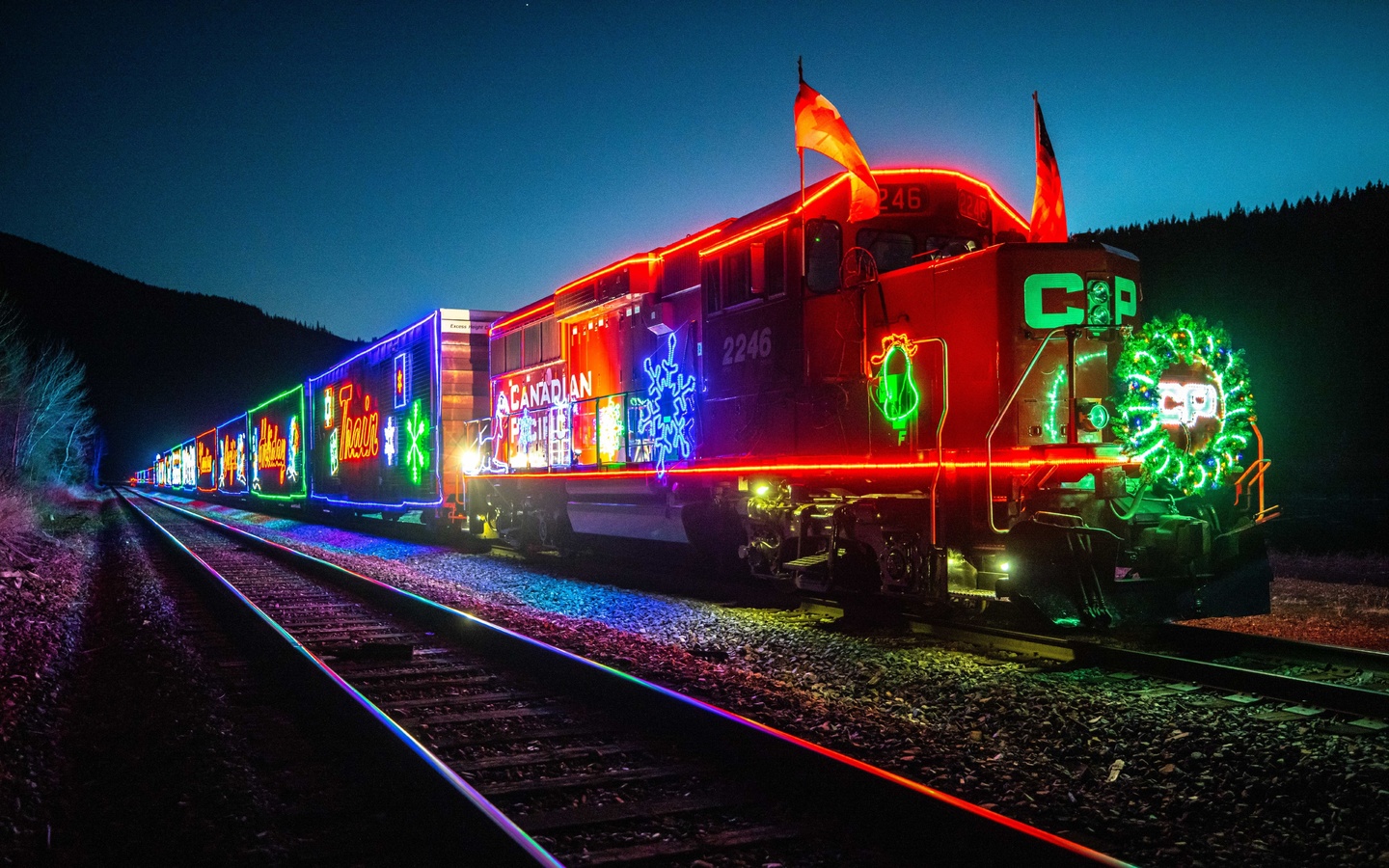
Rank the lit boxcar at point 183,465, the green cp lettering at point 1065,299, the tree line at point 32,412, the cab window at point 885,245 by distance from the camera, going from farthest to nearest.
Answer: the lit boxcar at point 183,465 < the tree line at point 32,412 < the cab window at point 885,245 < the green cp lettering at point 1065,299

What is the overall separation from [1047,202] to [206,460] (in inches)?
2097

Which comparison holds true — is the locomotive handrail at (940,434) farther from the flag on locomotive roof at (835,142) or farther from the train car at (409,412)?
the train car at (409,412)

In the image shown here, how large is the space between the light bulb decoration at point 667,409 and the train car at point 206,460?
1663 inches

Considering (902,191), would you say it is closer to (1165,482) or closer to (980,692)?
(1165,482)

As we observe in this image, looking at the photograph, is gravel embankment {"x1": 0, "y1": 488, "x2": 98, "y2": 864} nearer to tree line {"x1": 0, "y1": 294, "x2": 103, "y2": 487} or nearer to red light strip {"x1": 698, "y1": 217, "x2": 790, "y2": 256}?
red light strip {"x1": 698, "y1": 217, "x2": 790, "y2": 256}

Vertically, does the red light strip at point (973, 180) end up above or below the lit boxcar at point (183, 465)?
above

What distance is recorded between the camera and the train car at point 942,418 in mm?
6547

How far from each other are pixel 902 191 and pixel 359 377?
15701 millimetres

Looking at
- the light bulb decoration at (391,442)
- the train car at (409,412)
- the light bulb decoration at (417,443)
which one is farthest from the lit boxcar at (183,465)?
the light bulb decoration at (417,443)

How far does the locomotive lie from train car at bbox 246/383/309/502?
1818cm

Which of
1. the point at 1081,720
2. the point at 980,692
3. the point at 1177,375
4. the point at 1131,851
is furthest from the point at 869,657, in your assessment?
the point at 1131,851

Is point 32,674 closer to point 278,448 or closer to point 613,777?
point 613,777

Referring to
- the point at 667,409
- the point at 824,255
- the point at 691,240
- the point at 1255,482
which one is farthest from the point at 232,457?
the point at 1255,482

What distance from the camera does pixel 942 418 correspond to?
670 centimetres
